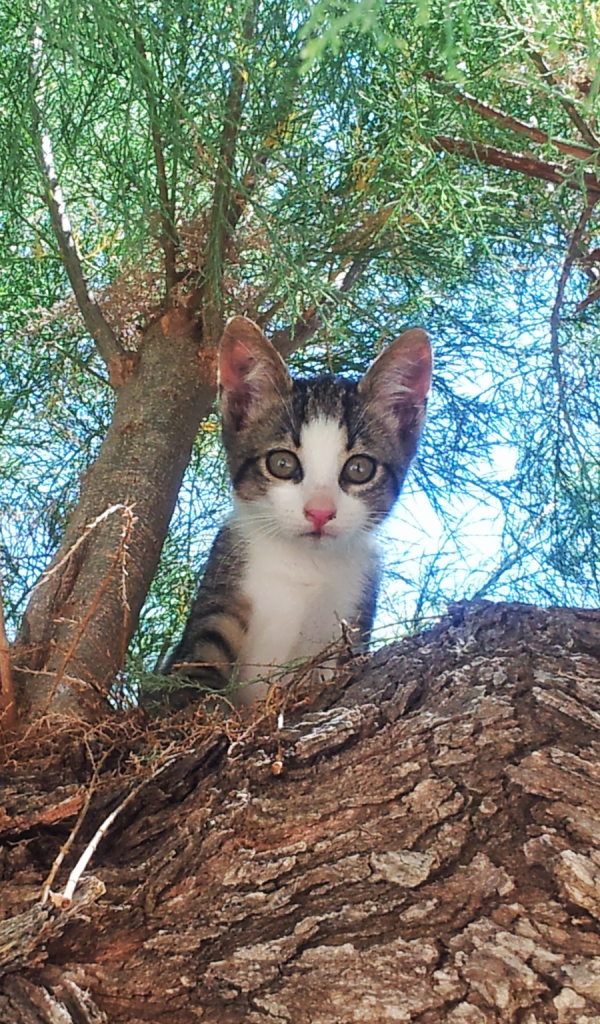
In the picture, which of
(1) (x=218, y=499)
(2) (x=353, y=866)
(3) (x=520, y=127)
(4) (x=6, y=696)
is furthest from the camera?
(1) (x=218, y=499)

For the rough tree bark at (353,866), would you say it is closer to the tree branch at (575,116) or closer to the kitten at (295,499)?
the kitten at (295,499)

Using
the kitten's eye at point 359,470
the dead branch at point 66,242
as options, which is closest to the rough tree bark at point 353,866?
the kitten's eye at point 359,470

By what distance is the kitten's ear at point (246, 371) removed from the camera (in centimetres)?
143

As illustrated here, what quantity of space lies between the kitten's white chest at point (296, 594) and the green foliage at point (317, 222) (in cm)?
12

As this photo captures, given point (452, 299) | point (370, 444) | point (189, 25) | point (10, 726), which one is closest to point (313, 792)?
point (10, 726)

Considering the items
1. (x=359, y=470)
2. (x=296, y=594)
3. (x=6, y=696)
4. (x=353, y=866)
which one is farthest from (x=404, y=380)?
(x=353, y=866)

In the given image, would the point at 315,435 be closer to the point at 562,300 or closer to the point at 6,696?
the point at 562,300

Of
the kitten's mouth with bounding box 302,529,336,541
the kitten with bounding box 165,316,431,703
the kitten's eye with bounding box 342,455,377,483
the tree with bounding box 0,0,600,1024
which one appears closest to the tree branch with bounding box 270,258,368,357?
the tree with bounding box 0,0,600,1024

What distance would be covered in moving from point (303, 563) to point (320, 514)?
14cm

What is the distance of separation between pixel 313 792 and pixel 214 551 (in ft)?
2.55

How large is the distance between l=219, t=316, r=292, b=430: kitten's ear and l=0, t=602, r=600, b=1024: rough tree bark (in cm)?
66

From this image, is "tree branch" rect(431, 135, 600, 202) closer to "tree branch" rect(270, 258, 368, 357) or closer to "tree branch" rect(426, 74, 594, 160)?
"tree branch" rect(426, 74, 594, 160)

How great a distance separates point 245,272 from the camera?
4.91 feet

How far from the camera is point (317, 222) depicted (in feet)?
4.48
